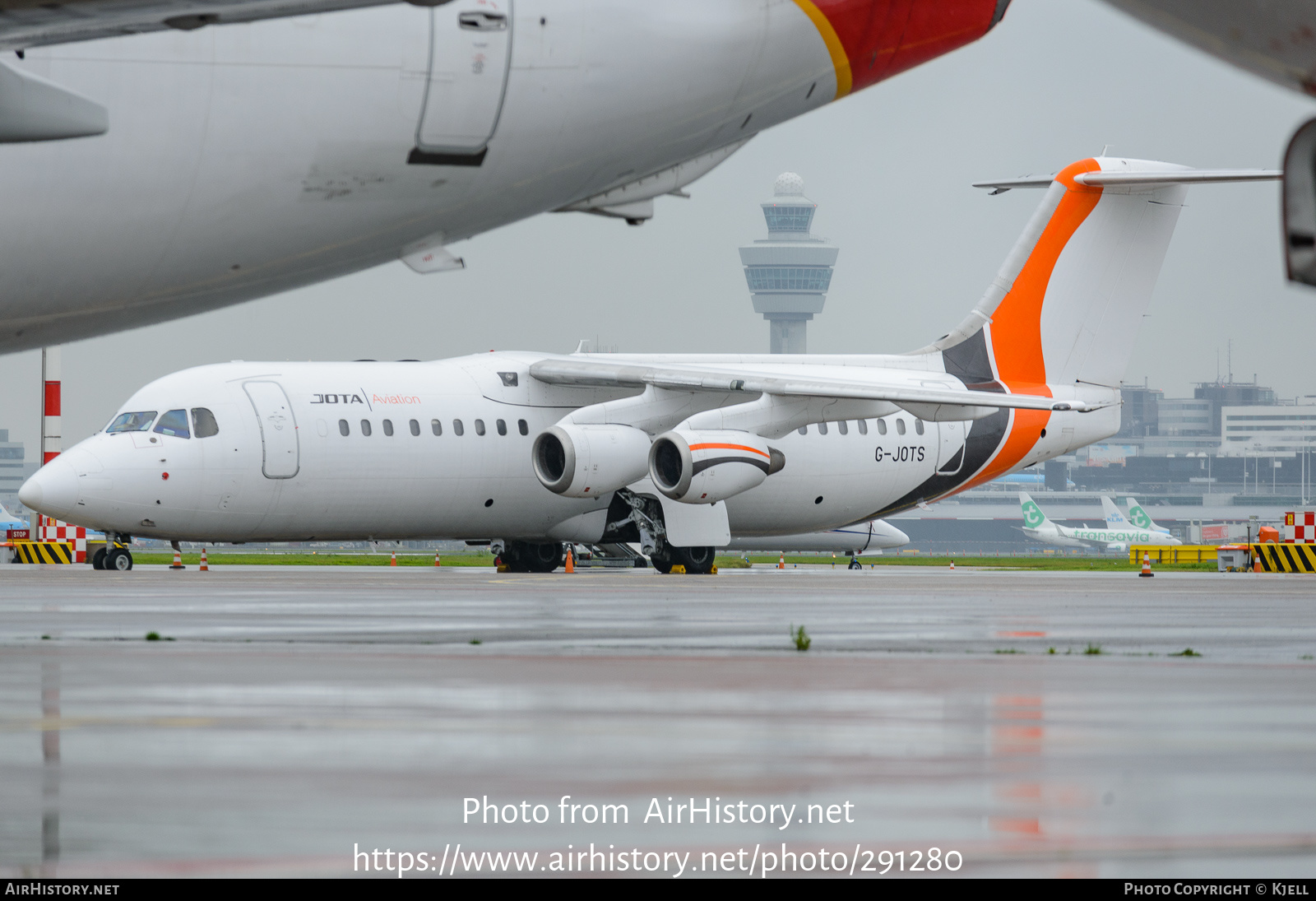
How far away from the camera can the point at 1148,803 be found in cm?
523

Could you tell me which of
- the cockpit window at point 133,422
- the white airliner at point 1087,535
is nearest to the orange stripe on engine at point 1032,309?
the cockpit window at point 133,422

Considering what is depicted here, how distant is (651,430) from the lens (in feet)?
94.1

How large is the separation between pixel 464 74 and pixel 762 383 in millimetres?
19491

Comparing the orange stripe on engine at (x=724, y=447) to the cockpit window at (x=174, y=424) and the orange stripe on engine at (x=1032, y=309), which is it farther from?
the cockpit window at (x=174, y=424)

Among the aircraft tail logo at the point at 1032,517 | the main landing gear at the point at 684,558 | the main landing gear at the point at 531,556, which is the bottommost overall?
the aircraft tail logo at the point at 1032,517

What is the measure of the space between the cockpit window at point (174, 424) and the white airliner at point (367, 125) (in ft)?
57.2

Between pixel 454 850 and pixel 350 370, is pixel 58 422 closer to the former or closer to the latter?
pixel 350 370

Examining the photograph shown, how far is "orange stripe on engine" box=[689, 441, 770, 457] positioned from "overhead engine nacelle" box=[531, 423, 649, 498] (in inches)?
49.9

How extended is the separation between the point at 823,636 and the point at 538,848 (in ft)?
28.0

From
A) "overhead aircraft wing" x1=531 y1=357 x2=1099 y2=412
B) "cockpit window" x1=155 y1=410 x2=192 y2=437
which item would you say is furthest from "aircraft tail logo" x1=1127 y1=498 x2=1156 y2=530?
"cockpit window" x1=155 y1=410 x2=192 y2=437

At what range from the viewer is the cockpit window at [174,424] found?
84.3ft

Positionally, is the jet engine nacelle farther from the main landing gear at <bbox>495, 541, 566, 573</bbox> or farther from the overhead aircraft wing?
the main landing gear at <bbox>495, 541, 566, 573</bbox>

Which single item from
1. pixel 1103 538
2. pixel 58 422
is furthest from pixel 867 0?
pixel 1103 538

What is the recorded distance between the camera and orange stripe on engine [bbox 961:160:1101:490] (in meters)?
30.8
